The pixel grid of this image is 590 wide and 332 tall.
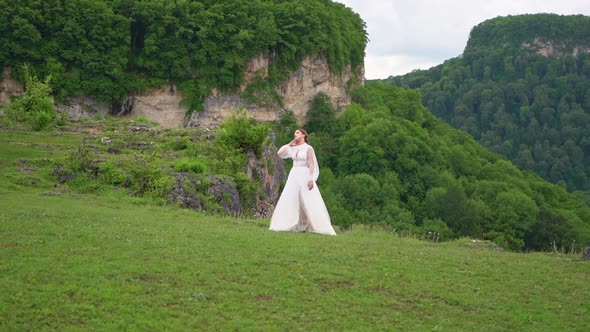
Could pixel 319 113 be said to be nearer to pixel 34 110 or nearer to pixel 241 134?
pixel 34 110

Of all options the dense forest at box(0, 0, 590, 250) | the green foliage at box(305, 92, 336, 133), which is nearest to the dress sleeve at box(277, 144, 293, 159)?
the dense forest at box(0, 0, 590, 250)

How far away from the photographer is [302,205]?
18.5 meters

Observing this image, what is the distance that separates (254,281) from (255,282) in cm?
4

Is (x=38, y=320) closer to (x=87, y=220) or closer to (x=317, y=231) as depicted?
(x=87, y=220)

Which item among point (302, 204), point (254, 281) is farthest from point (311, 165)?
point (254, 281)

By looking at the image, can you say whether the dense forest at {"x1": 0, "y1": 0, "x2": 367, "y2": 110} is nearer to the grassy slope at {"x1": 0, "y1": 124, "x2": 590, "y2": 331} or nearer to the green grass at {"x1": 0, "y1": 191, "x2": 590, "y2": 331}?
the grassy slope at {"x1": 0, "y1": 124, "x2": 590, "y2": 331}

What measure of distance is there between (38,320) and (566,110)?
19569 cm

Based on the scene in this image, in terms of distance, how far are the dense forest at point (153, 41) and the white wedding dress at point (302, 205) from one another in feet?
151

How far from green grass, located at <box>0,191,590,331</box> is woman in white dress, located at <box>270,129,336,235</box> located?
1.27 m

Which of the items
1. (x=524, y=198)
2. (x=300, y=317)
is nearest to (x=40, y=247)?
(x=300, y=317)

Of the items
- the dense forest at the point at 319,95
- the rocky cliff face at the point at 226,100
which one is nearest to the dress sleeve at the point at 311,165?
the dense forest at the point at 319,95

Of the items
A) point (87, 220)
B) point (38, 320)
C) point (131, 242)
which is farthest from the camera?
point (87, 220)

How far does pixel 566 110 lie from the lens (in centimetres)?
19138

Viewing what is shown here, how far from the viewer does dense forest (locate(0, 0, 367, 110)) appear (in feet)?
201
